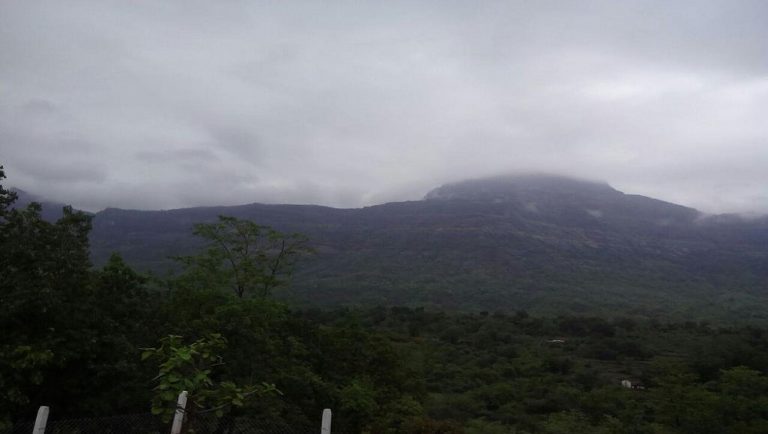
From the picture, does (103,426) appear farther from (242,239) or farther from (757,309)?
(757,309)

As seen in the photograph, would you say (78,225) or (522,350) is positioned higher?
(78,225)

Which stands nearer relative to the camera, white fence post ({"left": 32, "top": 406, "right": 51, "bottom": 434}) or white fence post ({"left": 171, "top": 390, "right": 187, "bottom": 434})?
white fence post ({"left": 171, "top": 390, "right": 187, "bottom": 434})

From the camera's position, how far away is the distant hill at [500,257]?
10512 cm

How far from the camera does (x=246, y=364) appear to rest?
Result: 15586 mm

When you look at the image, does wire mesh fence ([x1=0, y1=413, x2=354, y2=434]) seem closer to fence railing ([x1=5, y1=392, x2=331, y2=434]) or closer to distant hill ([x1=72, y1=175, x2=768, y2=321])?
fence railing ([x1=5, y1=392, x2=331, y2=434])

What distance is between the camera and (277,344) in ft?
58.3

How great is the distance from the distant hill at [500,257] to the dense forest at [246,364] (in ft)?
187

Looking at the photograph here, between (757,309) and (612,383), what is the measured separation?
81.6m

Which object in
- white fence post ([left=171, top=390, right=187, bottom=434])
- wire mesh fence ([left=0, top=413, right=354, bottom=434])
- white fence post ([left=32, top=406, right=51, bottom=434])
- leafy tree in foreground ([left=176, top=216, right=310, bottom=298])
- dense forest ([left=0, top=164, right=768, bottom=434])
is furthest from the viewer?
leafy tree in foreground ([left=176, top=216, right=310, bottom=298])

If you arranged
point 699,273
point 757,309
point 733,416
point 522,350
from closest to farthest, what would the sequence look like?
point 733,416 → point 522,350 → point 757,309 → point 699,273

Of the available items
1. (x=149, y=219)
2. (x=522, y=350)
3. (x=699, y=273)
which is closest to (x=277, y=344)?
(x=522, y=350)

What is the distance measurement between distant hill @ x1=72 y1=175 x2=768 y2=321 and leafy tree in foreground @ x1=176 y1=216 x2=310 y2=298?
6190cm

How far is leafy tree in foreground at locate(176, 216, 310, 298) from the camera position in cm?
1992

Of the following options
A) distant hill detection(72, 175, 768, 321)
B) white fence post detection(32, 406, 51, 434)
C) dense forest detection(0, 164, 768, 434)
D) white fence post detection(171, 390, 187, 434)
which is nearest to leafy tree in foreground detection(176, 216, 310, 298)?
dense forest detection(0, 164, 768, 434)
